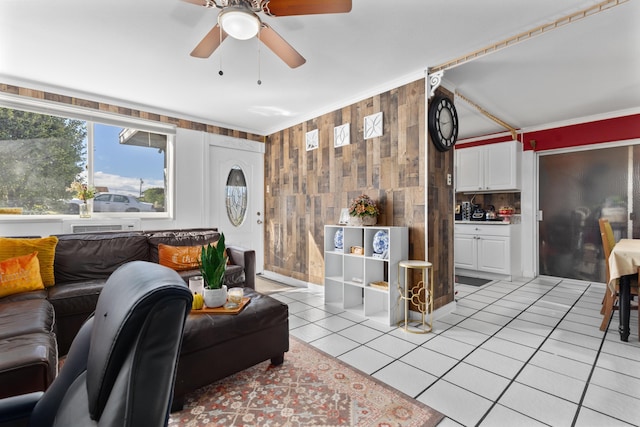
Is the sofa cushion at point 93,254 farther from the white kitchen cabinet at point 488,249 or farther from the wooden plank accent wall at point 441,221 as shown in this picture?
the white kitchen cabinet at point 488,249

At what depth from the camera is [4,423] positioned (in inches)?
34.6

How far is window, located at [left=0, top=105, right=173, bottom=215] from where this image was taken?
11.0 ft

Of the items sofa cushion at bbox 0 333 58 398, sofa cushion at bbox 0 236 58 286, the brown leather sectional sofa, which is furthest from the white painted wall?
sofa cushion at bbox 0 236 58 286

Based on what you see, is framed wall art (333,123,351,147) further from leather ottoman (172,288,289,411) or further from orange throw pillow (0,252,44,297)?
orange throw pillow (0,252,44,297)

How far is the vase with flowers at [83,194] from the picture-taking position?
357cm

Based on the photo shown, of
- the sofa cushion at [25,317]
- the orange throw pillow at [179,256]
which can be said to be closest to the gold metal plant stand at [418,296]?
the orange throw pillow at [179,256]

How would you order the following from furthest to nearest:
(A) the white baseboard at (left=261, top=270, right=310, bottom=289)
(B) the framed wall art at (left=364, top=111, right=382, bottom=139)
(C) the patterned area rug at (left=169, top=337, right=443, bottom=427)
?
(A) the white baseboard at (left=261, top=270, right=310, bottom=289), (B) the framed wall art at (left=364, top=111, right=382, bottom=139), (C) the patterned area rug at (left=169, top=337, right=443, bottom=427)

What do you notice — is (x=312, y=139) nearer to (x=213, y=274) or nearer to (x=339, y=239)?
(x=339, y=239)

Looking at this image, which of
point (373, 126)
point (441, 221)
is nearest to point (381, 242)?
point (441, 221)

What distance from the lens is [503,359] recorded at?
7.49 ft

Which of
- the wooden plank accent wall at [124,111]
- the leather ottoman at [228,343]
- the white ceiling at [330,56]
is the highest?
the white ceiling at [330,56]

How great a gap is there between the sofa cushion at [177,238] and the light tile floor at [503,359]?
4.20 ft

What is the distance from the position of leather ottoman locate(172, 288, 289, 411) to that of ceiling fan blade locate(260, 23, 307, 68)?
5.86ft

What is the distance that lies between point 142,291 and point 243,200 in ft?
15.2
